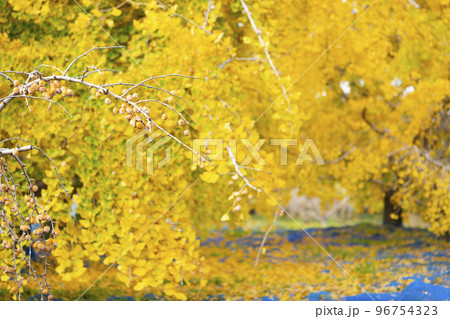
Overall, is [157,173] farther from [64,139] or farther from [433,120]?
[433,120]

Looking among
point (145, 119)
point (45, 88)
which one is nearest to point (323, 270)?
point (145, 119)

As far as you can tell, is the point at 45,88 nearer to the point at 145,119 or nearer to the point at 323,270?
the point at 145,119

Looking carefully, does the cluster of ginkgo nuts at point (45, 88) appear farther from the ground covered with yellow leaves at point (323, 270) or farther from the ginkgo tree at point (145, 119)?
the ground covered with yellow leaves at point (323, 270)

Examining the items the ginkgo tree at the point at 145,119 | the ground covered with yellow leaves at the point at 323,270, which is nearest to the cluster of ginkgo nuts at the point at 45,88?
the ginkgo tree at the point at 145,119

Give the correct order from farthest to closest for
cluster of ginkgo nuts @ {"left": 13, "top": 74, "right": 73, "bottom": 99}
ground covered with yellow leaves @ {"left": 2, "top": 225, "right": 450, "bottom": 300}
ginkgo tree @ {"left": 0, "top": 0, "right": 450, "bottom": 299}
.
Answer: ground covered with yellow leaves @ {"left": 2, "top": 225, "right": 450, "bottom": 300}, ginkgo tree @ {"left": 0, "top": 0, "right": 450, "bottom": 299}, cluster of ginkgo nuts @ {"left": 13, "top": 74, "right": 73, "bottom": 99}

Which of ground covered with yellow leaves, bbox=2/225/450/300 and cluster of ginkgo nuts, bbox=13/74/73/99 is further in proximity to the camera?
ground covered with yellow leaves, bbox=2/225/450/300

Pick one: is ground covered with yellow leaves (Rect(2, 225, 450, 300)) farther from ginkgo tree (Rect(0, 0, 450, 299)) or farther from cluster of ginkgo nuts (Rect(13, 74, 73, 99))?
cluster of ginkgo nuts (Rect(13, 74, 73, 99))

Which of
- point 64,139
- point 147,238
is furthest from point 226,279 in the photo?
point 64,139

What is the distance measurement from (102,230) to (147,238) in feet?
1.25

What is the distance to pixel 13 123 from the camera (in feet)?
13.1

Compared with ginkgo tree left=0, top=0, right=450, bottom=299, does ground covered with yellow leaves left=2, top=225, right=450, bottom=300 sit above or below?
below

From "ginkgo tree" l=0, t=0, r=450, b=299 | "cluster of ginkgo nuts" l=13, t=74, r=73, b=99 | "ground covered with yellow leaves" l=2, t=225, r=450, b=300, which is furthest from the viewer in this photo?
"ground covered with yellow leaves" l=2, t=225, r=450, b=300

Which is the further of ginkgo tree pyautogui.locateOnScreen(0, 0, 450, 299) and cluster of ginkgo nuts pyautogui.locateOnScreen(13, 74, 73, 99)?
ginkgo tree pyautogui.locateOnScreen(0, 0, 450, 299)

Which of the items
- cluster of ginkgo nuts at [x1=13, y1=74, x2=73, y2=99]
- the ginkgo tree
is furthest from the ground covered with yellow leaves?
cluster of ginkgo nuts at [x1=13, y1=74, x2=73, y2=99]
